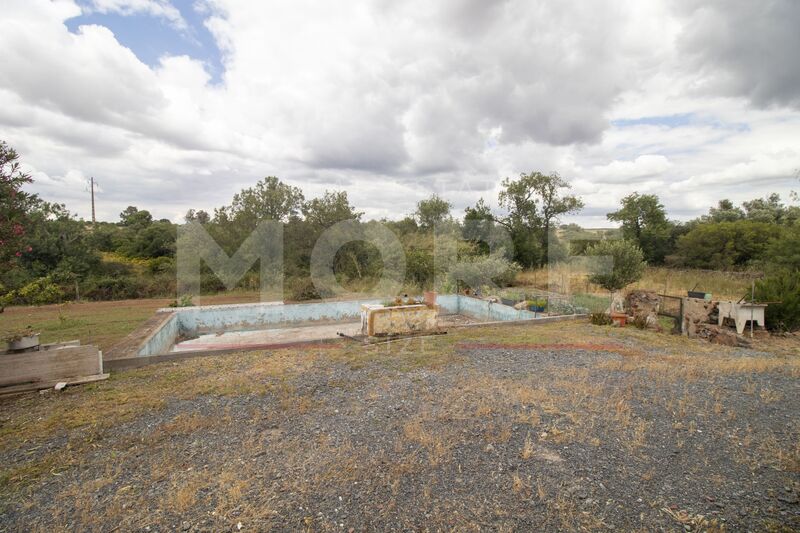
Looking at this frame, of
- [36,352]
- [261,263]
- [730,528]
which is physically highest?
[261,263]

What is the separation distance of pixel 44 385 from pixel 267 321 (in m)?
5.87

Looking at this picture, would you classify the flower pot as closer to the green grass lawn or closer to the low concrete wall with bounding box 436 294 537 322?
the green grass lawn

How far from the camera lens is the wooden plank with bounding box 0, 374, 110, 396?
473 cm

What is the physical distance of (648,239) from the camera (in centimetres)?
2684

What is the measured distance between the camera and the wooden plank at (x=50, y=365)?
4836mm

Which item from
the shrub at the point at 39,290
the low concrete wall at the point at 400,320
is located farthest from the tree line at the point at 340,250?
the low concrete wall at the point at 400,320

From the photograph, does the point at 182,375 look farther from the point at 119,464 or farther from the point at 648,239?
the point at 648,239

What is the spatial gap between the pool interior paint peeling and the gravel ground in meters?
3.72

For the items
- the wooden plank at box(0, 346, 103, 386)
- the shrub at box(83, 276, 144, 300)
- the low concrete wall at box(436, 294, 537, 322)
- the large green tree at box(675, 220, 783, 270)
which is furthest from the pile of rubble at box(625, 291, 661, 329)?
the shrub at box(83, 276, 144, 300)

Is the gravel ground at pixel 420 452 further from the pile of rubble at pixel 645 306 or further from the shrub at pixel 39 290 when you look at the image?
the pile of rubble at pixel 645 306

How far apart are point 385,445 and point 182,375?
144 inches

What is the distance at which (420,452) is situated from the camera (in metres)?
3.21

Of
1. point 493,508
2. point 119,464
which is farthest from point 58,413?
point 493,508

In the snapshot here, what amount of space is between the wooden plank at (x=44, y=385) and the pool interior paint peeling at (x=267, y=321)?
3.05m
